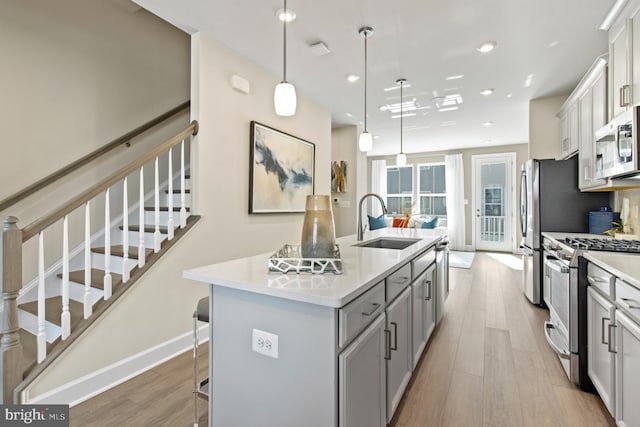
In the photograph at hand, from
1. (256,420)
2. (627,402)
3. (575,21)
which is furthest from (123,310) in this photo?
(575,21)

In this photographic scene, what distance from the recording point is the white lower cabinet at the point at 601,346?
1.58 metres

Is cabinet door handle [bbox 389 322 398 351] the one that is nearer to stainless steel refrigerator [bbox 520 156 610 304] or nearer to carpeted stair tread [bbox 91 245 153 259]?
carpeted stair tread [bbox 91 245 153 259]

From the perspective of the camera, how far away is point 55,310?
218cm

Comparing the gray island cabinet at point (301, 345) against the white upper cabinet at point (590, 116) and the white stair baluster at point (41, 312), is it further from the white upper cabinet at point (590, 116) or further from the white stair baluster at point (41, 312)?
the white upper cabinet at point (590, 116)

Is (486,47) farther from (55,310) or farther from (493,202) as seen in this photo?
(493,202)

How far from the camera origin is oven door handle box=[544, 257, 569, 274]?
2162 millimetres

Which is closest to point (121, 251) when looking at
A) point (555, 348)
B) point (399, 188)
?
point (555, 348)

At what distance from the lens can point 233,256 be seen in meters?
3.02

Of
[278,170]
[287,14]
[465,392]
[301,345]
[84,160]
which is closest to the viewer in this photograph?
[301,345]

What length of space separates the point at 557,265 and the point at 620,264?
2.76ft

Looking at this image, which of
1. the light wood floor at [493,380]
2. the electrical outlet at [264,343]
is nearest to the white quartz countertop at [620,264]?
the light wood floor at [493,380]

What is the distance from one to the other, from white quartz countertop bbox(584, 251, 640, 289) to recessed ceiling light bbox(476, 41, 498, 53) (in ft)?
6.55

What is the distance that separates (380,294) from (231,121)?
7.54 feet

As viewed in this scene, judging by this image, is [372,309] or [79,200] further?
[79,200]
